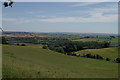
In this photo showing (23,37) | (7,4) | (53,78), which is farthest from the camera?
(23,37)

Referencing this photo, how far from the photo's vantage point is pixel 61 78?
11383 millimetres

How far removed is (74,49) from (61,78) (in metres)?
68.0

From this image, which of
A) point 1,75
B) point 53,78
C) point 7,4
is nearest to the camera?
point 7,4

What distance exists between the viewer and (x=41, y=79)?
10.5 metres

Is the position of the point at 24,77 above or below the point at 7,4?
below

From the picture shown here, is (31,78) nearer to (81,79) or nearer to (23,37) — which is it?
(81,79)

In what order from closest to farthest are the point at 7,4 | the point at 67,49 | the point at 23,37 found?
the point at 7,4, the point at 67,49, the point at 23,37

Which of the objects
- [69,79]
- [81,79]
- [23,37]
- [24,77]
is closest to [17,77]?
[24,77]

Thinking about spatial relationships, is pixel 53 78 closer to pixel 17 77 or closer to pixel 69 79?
pixel 69 79

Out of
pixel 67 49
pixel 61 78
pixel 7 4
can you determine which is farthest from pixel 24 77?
pixel 67 49

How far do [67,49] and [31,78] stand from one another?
66032 mm

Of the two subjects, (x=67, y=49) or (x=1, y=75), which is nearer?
(x=1, y=75)

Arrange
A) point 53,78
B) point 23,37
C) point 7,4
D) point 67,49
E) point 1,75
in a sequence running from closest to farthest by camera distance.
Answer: point 7,4 → point 1,75 → point 53,78 → point 67,49 → point 23,37

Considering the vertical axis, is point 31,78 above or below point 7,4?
below
